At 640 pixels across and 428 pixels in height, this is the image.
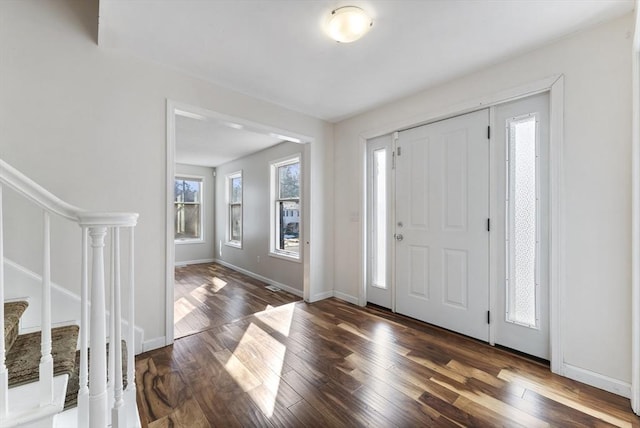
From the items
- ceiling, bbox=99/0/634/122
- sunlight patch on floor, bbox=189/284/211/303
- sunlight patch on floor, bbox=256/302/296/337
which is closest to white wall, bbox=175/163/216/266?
sunlight patch on floor, bbox=189/284/211/303

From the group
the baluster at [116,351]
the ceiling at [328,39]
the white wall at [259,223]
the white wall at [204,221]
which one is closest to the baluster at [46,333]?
the baluster at [116,351]

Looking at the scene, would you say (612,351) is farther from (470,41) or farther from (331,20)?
(331,20)

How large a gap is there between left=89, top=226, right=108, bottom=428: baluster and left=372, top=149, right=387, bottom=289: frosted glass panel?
282 cm

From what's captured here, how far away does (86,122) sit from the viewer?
2.16m

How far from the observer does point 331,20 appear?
186 centimetres

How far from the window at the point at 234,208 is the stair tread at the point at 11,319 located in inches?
170

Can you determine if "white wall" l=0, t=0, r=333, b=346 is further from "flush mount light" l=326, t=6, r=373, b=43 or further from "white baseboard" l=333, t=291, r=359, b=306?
"white baseboard" l=333, t=291, r=359, b=306

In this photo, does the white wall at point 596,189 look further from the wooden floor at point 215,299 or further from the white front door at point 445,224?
the wooden floor at point 215,299

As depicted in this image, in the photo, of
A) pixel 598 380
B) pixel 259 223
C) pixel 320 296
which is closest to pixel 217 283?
pixel 259 223

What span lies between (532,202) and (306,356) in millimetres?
2266

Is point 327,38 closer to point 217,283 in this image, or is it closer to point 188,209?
point 217,283

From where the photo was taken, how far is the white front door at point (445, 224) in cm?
256

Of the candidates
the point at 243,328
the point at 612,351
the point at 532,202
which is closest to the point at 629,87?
the point at 532,202

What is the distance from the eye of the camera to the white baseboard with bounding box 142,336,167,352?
2369mm
